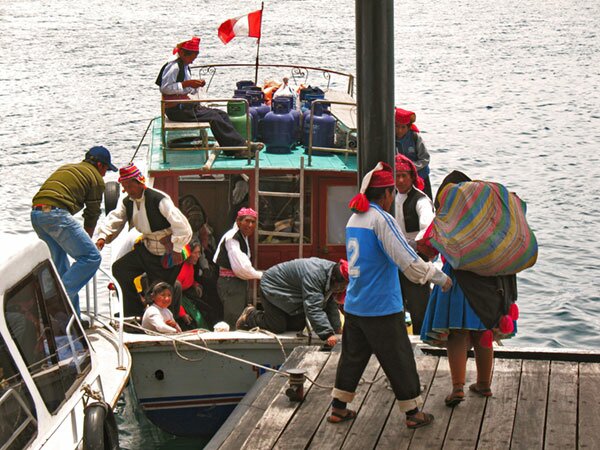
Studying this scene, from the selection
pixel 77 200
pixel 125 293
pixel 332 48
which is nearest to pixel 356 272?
pixel 77 200

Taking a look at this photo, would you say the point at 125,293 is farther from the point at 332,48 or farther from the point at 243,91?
the point at 332,48

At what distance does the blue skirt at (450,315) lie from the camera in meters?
7.45

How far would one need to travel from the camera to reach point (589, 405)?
7688mm

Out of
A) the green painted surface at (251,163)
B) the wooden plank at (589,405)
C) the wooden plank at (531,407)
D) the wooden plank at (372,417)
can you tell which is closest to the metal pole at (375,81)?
the wooden plank at (372,417)

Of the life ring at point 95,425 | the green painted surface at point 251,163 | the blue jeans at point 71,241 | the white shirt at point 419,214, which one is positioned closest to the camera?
the life ring at point 95,425

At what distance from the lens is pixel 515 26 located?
4194 cm

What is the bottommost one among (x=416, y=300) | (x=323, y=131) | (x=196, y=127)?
(x=416, y=300)

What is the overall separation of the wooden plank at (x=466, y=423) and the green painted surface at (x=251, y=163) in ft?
12.9

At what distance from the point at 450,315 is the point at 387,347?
540 mm

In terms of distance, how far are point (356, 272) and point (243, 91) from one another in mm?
6692

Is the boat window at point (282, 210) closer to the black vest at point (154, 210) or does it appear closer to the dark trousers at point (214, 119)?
the dark trousers at point (214, 119)

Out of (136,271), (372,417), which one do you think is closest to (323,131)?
(136,271)

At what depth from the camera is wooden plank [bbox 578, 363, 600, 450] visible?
7117 mm

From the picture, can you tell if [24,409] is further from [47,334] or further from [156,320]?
[156,320]
